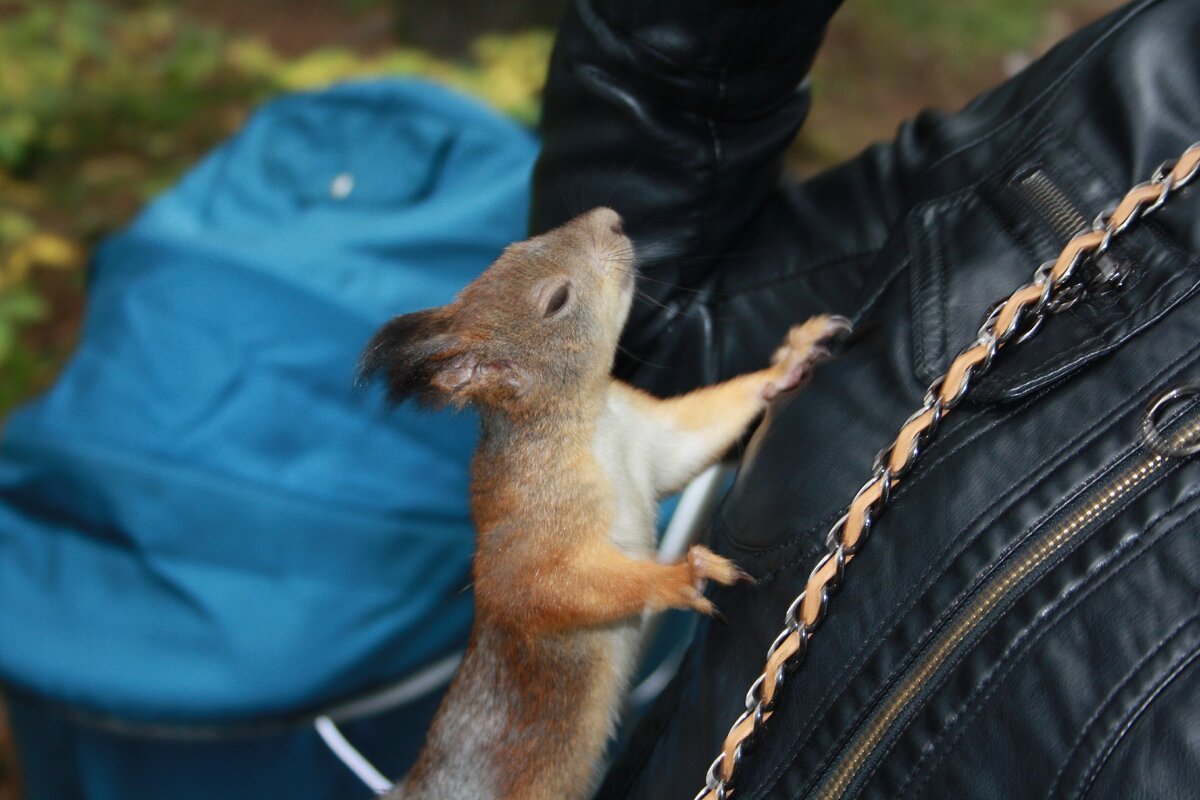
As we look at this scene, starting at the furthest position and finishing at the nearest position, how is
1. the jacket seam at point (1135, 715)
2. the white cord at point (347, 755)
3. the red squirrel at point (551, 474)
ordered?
the white cord at point (347, 755), the red squirrel at point (551, 474), the jacket seam at point (1135, 715)

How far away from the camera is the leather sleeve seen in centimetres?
114

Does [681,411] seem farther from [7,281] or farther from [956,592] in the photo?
[7,281]

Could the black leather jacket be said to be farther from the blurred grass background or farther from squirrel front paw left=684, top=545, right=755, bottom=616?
the blurred grass background

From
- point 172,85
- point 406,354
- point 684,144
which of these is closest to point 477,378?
point 406,354

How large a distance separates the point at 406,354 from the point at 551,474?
25cm

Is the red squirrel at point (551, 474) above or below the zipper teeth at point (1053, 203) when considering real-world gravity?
below

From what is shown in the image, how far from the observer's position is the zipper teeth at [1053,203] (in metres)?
0.90

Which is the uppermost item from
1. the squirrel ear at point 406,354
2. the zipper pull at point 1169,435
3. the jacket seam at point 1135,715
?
the zipper pull at point 1169,435

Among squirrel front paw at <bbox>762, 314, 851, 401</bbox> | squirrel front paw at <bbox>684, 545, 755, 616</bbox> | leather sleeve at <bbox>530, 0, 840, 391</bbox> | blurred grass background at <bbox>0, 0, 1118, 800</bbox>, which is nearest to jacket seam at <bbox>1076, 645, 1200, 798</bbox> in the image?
squirrel front paw at <bbox>684, 545, 755, 616</bbox>

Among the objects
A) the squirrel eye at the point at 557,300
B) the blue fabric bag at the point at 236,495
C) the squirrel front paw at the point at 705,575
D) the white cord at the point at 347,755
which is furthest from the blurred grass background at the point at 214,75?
the squirrel front paw at the point at 705,575

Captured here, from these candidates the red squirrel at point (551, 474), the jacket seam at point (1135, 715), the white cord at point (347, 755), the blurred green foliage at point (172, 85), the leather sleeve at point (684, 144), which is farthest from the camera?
the blurred green foliage at point (172, 85)

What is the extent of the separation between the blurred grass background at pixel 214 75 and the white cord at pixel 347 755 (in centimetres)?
193

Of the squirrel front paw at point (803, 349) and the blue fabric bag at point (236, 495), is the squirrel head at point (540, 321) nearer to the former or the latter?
the squirrel front paw at point (803, 349)

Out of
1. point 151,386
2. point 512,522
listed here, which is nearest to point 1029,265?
point 512,522
